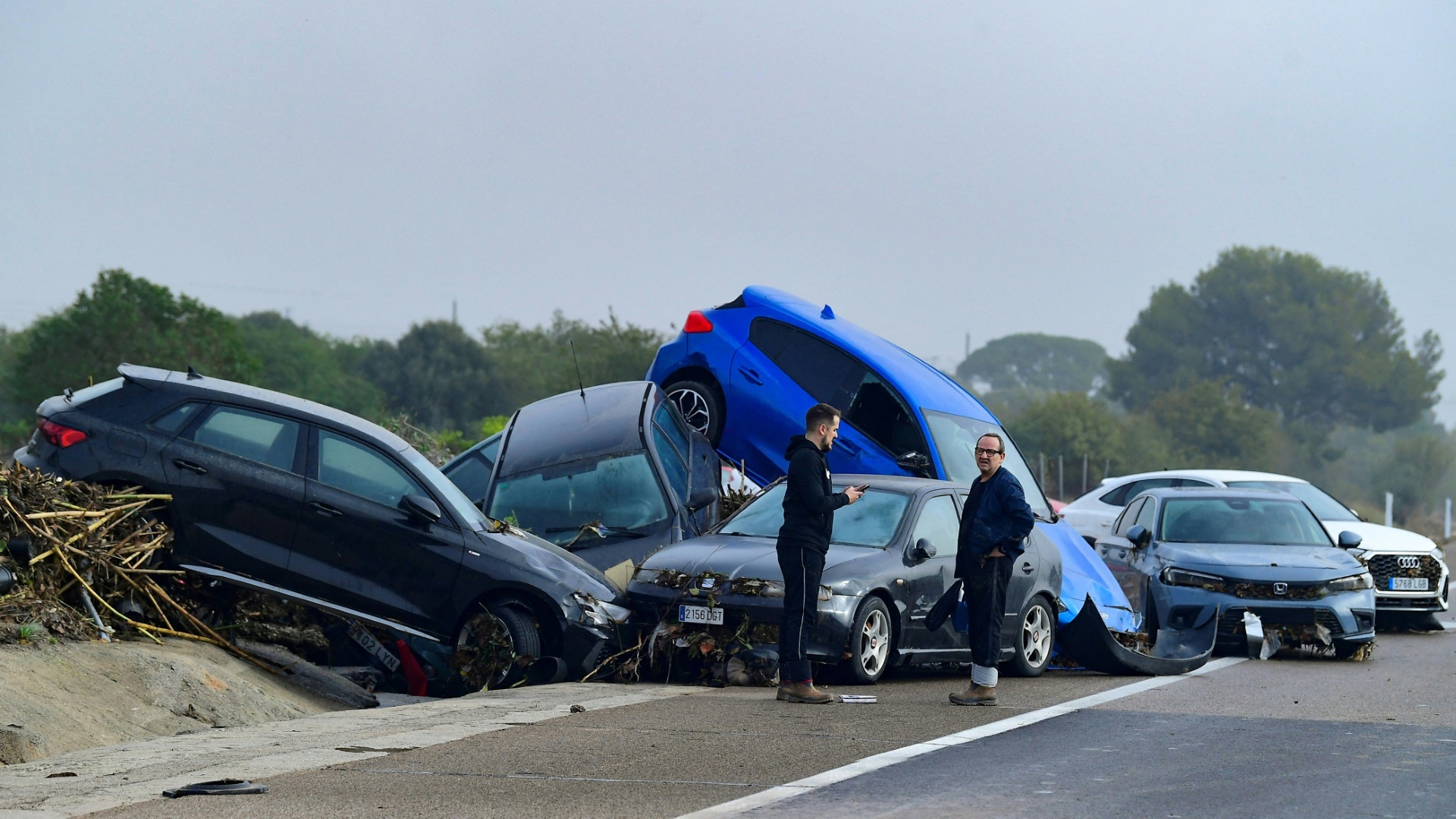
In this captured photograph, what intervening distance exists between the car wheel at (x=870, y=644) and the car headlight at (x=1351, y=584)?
5.10 meters

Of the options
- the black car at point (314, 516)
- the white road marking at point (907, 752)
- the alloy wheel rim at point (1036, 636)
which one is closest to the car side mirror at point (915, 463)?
the alloy wheel rim at point (1036, 636)

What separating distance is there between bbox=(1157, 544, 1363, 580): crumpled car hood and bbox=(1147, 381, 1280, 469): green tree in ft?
230

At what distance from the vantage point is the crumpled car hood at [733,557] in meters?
10.8

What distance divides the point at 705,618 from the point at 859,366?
15.8 feet

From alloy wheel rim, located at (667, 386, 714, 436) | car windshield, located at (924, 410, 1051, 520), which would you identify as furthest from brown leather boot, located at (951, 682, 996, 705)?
alloy wheel rim, located at (667, 386, 714, 436)

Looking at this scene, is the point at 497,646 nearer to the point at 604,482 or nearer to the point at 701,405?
the point at 604,482

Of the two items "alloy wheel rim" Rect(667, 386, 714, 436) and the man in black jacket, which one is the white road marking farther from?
"alloy wheel rim" Rect(667, 386, 714, 436)

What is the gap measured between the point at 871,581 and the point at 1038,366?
5329 inches

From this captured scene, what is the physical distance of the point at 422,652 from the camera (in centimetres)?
1084

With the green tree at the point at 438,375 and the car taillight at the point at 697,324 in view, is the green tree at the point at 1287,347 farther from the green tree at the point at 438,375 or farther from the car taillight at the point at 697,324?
the car taillight at the point at 697,324

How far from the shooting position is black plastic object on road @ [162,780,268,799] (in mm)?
6367

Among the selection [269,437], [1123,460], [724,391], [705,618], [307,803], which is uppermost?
[1123,460]

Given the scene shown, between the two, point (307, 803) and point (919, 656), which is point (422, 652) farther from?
point (307, 803)

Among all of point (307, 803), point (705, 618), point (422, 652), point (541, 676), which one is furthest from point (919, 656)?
point (307, 803)
